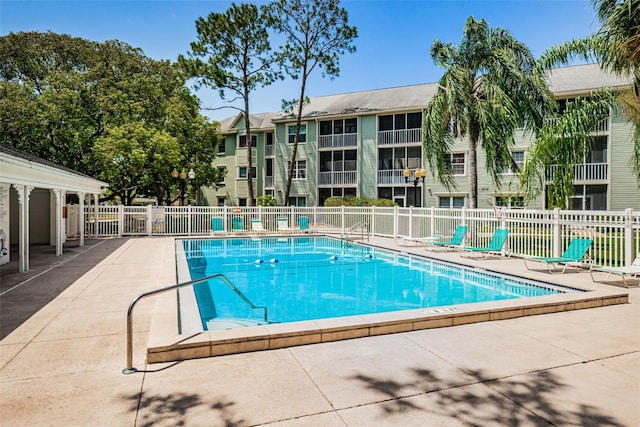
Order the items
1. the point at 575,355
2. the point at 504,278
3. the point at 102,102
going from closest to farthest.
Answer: the point at 575,355, the point at 504,278, the point at 102,102

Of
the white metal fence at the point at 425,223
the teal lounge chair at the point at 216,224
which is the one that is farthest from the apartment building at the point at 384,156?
the teal lounge chair at the point at 216,224

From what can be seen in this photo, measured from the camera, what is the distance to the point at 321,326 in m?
4.99

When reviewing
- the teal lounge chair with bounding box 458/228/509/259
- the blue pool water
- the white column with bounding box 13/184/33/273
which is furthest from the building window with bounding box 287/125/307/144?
the white column with bounding box 13/184/33/273

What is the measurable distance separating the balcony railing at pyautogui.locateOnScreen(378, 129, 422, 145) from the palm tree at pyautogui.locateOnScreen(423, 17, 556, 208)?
36.9 feet

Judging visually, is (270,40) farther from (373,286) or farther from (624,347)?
(624,347)

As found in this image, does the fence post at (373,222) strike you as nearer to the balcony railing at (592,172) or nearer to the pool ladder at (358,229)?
the pool ladder at (358,229)

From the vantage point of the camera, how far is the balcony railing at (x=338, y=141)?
29.7 meters

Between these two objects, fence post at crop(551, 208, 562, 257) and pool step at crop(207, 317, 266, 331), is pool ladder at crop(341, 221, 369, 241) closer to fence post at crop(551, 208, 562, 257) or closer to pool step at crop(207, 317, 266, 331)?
fence post at crop(551, 208, 562, 257)

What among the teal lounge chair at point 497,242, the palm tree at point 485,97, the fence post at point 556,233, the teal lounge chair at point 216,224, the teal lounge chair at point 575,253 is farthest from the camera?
the teal lounge chair at point 216,224

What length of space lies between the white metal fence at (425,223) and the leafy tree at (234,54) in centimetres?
500

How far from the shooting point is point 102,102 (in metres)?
24.5

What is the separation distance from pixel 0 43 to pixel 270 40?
59.6 feet

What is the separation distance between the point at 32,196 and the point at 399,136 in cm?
2174

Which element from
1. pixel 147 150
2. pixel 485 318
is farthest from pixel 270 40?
pixel 485 318
